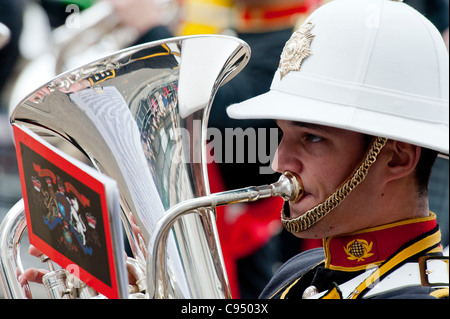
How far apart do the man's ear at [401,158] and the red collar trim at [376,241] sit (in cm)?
12

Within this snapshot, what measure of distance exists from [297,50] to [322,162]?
30 cm

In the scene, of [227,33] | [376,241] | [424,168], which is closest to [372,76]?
[424,168]

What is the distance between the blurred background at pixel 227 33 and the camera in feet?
11.4

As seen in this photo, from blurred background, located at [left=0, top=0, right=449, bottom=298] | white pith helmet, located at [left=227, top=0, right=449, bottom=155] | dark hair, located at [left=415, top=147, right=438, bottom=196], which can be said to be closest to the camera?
white pith helmet, located at [left=227, top=0, right=449, bottom=155]

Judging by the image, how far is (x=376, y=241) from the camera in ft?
6.59

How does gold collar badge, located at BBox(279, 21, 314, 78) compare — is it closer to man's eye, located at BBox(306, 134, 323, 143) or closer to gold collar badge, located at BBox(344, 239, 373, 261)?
man's eye, located at BBox(306, 134, 323, 143)

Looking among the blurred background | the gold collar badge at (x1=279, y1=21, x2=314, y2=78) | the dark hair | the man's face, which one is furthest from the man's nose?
the blurred background

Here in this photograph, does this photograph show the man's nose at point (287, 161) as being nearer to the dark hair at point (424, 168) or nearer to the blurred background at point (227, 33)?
the dark hair at point (424, 168)

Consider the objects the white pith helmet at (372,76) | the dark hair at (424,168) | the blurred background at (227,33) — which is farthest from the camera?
the blurred background at (227,33)

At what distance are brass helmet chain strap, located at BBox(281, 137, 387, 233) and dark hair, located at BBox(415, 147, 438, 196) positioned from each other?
0.41 feet

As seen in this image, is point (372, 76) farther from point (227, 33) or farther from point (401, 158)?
point (227, 33)

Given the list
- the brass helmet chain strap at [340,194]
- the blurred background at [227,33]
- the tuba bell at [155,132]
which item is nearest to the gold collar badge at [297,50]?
the tuba bell at [155,132]

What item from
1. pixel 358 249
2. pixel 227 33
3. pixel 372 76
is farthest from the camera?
pixel 227 33

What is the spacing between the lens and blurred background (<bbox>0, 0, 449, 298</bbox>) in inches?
136
